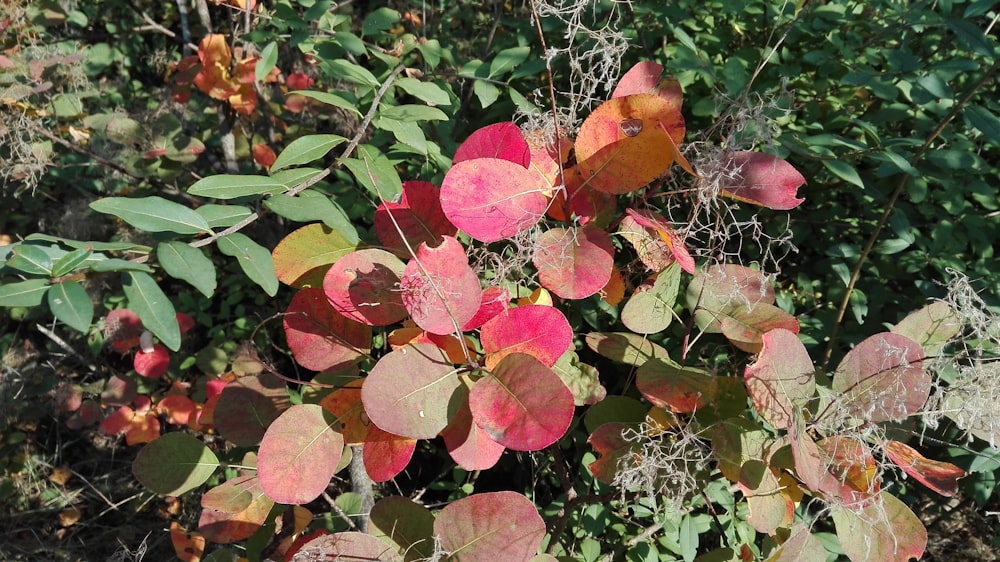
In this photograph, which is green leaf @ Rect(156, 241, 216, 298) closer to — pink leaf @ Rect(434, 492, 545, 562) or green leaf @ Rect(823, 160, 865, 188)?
pink leaf @ Rect(434, 492, 545, 562)

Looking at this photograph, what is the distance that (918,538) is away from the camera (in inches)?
29.3

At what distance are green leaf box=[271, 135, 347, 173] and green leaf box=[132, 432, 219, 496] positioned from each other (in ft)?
1.18

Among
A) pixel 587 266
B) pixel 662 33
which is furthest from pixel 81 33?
pixel 587 266

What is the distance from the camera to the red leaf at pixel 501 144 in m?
0.78

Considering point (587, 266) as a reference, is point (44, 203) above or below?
below

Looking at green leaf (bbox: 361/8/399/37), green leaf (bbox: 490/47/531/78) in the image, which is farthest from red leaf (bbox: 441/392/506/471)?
green leaf (bbox: 361/8/399/37)

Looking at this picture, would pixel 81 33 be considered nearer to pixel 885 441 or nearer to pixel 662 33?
pixel 662 33

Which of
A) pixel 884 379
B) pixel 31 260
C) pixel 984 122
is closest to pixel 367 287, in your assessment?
pixel 31 260

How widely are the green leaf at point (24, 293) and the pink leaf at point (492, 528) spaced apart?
1.44 ft

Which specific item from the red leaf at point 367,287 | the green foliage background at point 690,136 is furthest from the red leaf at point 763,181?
the red leaf at point 367,287

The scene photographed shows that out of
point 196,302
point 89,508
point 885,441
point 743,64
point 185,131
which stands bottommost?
point 89,508

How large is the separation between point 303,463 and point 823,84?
114cm

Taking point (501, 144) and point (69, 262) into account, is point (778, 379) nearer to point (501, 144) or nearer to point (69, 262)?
point (501, 144)

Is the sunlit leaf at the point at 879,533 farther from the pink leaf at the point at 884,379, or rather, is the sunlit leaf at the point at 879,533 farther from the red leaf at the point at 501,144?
the red leaf at the point at 501,144
